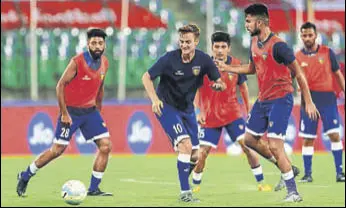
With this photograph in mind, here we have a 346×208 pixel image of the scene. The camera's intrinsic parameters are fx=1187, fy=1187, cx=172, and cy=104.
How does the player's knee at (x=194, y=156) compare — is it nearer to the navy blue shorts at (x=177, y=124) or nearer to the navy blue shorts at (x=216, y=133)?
the navy blue shorts at (x=177, y=124)

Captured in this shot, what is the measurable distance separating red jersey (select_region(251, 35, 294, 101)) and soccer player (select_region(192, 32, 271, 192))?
2.09 meters

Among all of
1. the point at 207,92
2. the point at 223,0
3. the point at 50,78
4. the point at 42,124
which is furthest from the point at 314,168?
the point at 223,0

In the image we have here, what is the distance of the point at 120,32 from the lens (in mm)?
29031

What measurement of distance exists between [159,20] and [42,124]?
664 cm

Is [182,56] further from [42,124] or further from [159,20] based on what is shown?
[159,20]

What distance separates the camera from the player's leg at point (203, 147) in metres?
16.4

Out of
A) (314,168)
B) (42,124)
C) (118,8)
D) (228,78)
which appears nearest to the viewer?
(228,78)

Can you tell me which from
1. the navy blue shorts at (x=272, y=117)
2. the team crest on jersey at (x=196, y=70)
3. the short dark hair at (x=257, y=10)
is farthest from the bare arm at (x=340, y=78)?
the short dark hair at (x=257, y=10)

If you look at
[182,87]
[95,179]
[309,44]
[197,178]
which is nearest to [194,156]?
[182,87]

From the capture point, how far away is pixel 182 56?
46.5 ft

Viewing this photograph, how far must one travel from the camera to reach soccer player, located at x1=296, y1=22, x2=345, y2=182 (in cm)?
1772

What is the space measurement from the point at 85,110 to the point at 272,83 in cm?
260

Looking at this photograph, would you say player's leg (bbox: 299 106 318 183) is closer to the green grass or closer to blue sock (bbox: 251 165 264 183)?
the green grass

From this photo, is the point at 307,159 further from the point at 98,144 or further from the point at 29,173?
the point at 29,173
